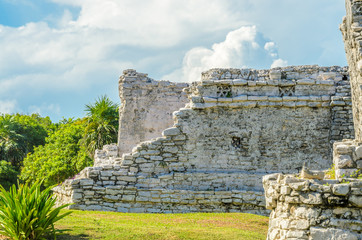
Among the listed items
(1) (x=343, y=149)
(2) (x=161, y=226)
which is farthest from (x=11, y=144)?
(1) (x=343, y=149)

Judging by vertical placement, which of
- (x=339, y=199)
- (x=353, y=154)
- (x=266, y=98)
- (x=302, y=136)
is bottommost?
(x=339, y=199)

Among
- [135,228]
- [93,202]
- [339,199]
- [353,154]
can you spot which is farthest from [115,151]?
[339,199]

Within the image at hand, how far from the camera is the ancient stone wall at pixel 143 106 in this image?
17000mm

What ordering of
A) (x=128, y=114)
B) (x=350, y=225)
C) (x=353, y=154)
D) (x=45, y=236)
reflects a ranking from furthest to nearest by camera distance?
(x=128, y=114) < (x=45, y=236) < (x=353, y=154) < (x=350, y=225)

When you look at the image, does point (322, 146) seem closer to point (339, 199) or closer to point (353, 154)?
point (353, 154)

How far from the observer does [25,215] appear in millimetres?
8258

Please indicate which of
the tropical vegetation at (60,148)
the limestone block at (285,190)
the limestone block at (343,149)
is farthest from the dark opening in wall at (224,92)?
the tropical vegetation at (60,148)

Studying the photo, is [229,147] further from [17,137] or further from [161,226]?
[17,137]

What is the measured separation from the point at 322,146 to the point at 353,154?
629 centimetres

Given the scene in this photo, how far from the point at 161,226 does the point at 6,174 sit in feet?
75.9

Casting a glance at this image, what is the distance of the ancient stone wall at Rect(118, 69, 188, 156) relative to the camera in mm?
17000

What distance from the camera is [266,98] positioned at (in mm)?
13906

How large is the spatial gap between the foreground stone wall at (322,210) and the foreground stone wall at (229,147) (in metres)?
7.24

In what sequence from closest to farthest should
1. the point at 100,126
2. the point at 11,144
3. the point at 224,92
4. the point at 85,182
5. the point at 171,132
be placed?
the point at 85,182, the point at 171,132, the point at 224,92, the point at 100,126, the point at 11,144
